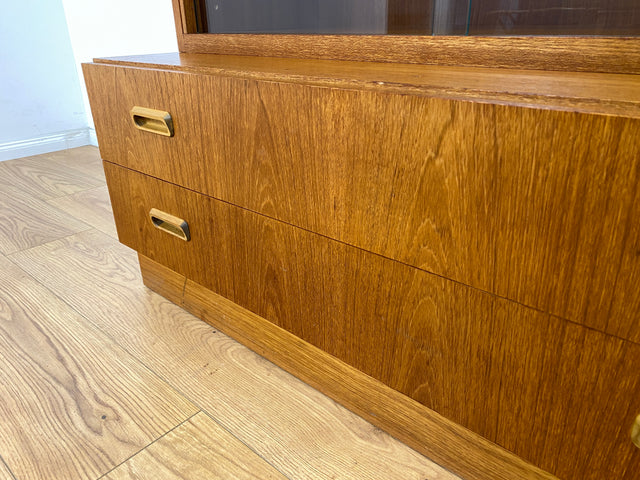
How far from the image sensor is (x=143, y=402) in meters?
0.72

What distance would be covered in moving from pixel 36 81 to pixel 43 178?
48cm

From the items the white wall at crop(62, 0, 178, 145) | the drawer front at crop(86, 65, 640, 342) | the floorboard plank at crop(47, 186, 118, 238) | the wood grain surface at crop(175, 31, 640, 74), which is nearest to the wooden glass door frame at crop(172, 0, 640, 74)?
the wood grain surface at crop(175, 31, 640, 74)

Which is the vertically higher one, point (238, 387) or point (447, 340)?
point (447, 340)

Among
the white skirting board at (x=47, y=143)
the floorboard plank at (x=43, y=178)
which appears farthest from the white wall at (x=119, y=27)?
the floorboard plank at (x=43, y=178)

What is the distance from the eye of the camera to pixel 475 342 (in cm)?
48

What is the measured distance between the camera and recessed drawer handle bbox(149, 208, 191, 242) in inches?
30.7

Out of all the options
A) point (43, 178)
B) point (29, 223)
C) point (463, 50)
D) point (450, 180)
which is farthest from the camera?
point (43, 178)

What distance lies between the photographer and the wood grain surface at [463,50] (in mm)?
474

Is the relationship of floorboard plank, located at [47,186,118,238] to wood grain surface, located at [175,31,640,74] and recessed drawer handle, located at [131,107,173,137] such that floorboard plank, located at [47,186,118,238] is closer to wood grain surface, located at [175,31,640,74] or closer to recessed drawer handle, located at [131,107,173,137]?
recessed drawer handle, located at [131,107,173,137]

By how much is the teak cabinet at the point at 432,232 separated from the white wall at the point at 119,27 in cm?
65

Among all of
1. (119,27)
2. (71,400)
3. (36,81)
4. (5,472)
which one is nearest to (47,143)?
(36,81)

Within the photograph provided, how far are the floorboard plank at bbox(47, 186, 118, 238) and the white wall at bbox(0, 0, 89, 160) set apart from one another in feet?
2.01

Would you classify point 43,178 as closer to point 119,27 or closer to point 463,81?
point 119,27

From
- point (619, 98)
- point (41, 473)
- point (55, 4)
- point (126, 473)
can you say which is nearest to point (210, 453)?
point (126, 473)
